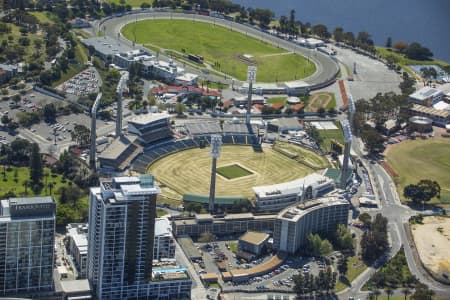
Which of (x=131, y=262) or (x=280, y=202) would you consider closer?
(x=131, y=262)

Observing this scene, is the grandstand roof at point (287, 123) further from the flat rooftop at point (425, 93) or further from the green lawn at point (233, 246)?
the green lawn at point (233, 246)

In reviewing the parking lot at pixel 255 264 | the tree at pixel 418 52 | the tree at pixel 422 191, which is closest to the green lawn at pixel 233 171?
→ the parking lot at pixel 255 264

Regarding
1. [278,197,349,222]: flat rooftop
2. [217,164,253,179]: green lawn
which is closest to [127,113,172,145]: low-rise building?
[217,164,253,179]: green lawn

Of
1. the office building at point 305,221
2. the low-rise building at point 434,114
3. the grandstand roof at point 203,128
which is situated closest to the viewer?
the office building at point 305,221

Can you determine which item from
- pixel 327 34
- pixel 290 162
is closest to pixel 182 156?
pixel 290 162

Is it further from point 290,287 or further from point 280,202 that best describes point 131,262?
point 280,202

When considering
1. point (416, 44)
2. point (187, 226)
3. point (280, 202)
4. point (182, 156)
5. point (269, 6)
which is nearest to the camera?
point (187, 226)
